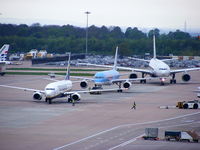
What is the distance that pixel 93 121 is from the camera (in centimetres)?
6194

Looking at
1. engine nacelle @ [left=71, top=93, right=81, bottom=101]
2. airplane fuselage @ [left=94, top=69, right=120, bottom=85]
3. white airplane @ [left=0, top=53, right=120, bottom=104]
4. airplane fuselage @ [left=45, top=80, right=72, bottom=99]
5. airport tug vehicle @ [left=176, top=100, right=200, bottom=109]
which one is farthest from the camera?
airplane fuselage @ [left=94, top=69, right=120, bottom=85]

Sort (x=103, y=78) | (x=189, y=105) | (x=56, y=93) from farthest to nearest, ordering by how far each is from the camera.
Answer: (x=103, y=78)
(x=56, y=93)
(x=189, y=105)

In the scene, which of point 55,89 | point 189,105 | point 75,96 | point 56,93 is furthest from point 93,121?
point 189,105

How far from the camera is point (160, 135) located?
53.4m

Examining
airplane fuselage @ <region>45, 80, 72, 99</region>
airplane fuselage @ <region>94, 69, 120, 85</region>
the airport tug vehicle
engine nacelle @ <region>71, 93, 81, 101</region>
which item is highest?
airplane fuselage @ <region>94, 69, 120, 85</region>

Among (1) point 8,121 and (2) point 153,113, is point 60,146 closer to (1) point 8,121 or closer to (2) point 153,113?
(1) point 8,121

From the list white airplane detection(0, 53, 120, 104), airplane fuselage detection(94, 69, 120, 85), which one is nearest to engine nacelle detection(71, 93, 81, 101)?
white airplane detection(0, 53, 120, 104)

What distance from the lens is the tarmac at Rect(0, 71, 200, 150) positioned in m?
49.0

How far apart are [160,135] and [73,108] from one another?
2181 cm

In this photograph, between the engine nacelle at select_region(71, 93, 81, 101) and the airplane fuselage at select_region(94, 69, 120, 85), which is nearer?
the engine nacelle at select_region(71, 93, 81, 101)

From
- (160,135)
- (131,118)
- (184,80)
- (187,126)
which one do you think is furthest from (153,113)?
(184,80)

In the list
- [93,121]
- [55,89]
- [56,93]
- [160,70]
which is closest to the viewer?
[93,121]

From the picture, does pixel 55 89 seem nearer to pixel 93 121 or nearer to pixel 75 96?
pixel 75 96

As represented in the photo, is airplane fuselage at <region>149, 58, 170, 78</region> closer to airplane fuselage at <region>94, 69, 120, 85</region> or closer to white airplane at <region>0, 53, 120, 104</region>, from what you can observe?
airplane fuselage at <region>94, 69, 120, 85</region>
